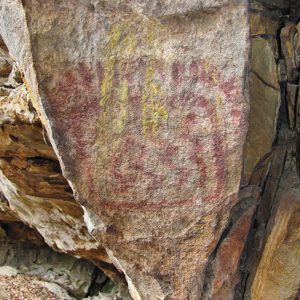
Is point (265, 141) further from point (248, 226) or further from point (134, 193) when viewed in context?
point (134, 193)

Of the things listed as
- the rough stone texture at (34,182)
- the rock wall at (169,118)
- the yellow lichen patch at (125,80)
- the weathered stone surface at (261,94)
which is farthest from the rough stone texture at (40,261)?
the yellow lichen patch at (125,80)

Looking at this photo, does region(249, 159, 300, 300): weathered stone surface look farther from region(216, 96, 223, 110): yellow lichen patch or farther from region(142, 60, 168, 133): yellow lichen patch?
region(142, 60, 168, 133): yellow lichen patch

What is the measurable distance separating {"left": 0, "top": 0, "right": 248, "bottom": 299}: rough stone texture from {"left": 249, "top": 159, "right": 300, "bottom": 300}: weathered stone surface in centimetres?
64

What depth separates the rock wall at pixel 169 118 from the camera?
2709 millimetres

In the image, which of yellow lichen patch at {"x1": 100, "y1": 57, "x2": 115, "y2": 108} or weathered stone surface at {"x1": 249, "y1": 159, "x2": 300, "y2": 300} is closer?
yellow lichen patch at {"x1": 100, "y1": 57, "x2": 115, "y2": 108}

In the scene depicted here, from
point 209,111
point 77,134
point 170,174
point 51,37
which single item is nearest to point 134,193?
point 170,174

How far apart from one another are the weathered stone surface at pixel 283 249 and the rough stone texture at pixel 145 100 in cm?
64

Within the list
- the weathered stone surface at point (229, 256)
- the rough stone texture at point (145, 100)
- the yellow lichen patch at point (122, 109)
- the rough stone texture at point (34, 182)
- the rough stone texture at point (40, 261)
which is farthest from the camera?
the rough stone texture at point (40, 261)

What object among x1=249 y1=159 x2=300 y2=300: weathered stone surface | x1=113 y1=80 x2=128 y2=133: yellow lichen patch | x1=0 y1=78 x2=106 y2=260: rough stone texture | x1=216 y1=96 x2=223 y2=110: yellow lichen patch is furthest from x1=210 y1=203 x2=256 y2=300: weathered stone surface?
x1=0 y1=78 x2=106 y2=260: rough stone texture

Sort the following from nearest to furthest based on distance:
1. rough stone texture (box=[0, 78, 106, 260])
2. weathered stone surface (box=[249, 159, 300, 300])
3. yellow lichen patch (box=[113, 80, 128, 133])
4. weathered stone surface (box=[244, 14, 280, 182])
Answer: yellow lichen patch (box=[113, 80, 128, 133])
weathered stone surface (box=[244, 14, 280, 182])
weathered stone surface (box=[249, 159, 300, 300])
rough stone texture (box=[0, 78, 106, 260])

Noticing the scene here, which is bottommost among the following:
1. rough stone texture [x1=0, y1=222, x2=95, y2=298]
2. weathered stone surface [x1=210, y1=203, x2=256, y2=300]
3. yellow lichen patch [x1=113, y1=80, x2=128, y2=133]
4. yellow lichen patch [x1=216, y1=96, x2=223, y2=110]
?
rough stone texture [x1=0, y1=222, x2=95, y2=298]

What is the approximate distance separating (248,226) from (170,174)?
32.0 inches

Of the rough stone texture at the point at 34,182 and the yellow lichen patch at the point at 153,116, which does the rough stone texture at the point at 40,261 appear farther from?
the yellow lichen patch at the point at 153,116

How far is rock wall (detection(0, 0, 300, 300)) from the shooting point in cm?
271
